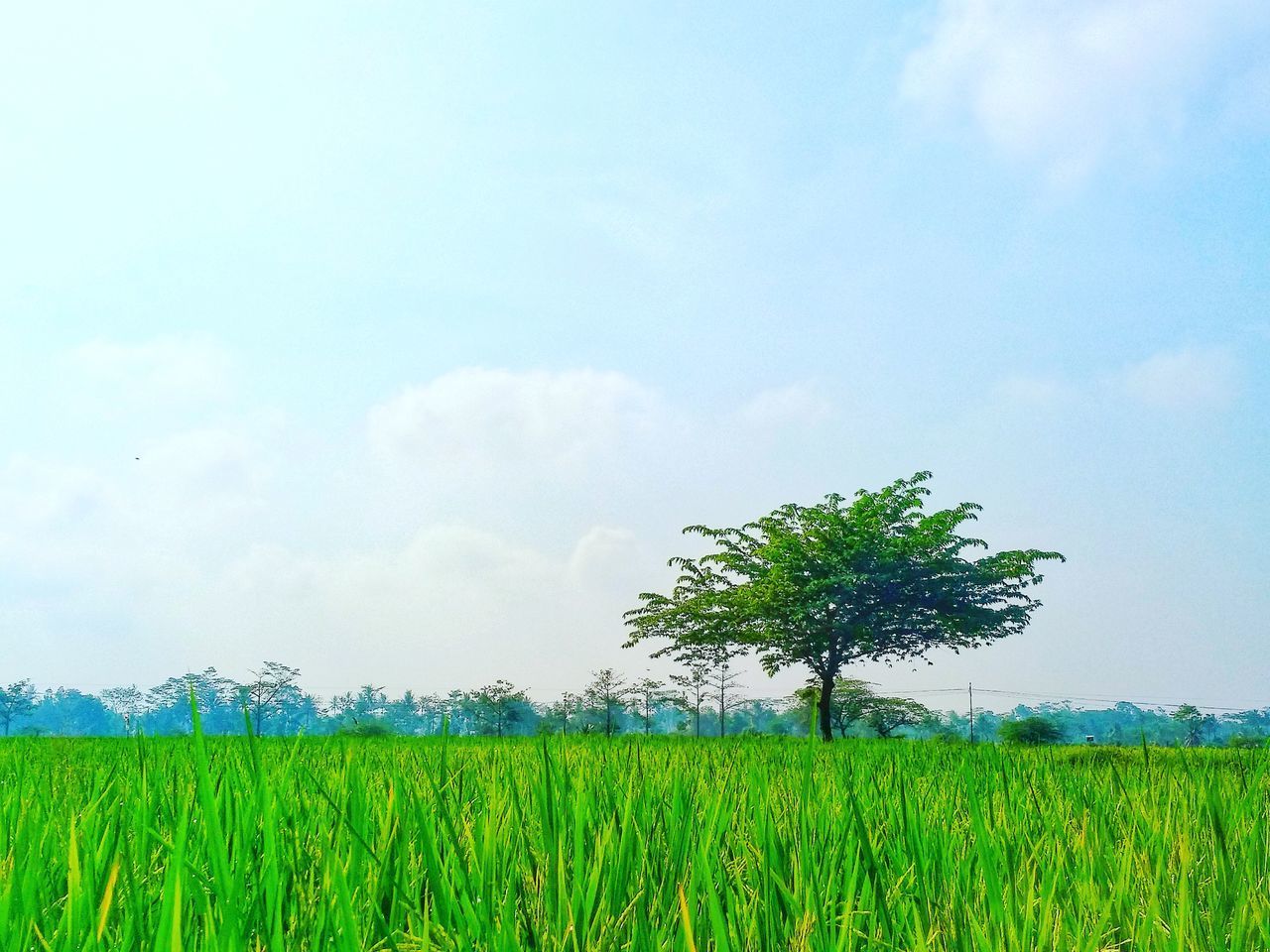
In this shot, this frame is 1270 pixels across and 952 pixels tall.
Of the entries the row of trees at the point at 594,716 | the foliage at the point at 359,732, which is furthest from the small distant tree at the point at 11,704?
the foliage at the point at 359,732

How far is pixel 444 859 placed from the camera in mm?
1755

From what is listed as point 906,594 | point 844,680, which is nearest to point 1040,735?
point 844,680

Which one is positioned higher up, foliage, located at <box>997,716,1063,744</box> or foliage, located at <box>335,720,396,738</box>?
foliage, located at <box>335,720,396,738</box>

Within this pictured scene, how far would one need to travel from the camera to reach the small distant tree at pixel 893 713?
54.8 meters

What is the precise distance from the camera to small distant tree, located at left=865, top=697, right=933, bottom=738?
54750 millimetres

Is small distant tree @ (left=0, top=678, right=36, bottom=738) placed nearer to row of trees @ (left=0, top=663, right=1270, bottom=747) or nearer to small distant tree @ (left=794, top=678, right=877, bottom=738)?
row of trees @ (left=0, top=663, right=1270, bottom=747)

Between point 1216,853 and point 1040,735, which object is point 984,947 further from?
point 1040,735

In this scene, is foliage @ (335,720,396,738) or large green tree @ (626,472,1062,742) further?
large green tree @ (626,472,1062,742)

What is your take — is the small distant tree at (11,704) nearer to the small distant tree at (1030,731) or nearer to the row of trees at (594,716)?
the row of trees at (594,716)

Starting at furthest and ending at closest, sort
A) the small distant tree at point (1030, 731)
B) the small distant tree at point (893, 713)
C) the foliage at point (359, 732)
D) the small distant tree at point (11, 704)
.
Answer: the small distant tree at point (11, 704), the small distant tree at point (893, 713), the small distant tree at point (1030, 731), the foliage at point (359, 732)

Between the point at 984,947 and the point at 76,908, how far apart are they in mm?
1403

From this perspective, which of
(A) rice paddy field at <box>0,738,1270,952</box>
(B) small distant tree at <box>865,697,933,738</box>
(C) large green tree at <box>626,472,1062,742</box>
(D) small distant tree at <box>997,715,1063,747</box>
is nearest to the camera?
(A) rice paddy field at <box>0,738,1270,952</box>

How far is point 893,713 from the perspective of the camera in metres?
56.3

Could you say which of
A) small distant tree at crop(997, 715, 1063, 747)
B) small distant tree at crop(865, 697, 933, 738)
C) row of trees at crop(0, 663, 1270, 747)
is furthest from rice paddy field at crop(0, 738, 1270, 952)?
small distant tree at crop(865, 697, 933, 738)
